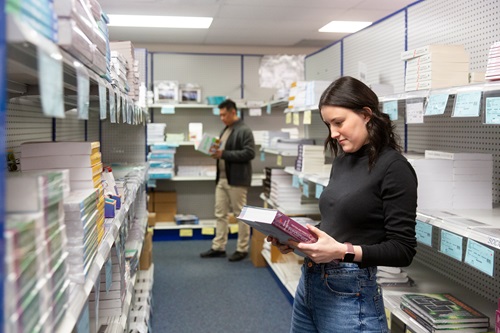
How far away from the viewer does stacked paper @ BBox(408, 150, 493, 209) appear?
248 centimetres

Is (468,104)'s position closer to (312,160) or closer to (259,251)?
(312,160)

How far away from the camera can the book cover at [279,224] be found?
1724 mm

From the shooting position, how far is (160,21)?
6652 millimetres

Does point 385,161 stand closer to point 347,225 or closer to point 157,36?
point 347,225

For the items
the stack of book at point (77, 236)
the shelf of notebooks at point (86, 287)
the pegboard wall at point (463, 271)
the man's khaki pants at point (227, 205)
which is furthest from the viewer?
the man's khaki pants at point (227, 205)

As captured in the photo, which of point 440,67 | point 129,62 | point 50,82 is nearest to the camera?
point 50,82

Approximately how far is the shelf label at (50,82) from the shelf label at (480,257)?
1528mm

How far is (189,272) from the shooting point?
220 inches

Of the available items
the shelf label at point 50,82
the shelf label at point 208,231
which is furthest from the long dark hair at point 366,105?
the shelf label at point 208,231

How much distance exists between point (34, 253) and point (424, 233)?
1805 mm

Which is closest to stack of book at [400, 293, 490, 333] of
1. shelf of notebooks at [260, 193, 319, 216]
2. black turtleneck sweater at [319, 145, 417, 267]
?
black turtleneck sweater at [319, 145, 417, 267]

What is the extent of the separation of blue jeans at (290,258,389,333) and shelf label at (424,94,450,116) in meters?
0.82

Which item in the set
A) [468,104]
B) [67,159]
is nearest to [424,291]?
[468,104]

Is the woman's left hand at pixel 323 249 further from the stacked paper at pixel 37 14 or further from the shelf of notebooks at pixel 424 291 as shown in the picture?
the stacked paper at pixel 37 14
